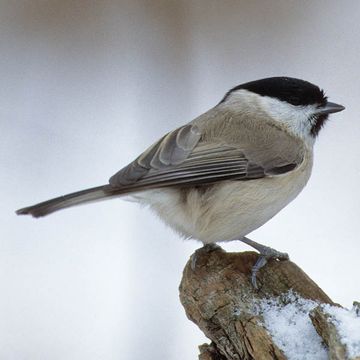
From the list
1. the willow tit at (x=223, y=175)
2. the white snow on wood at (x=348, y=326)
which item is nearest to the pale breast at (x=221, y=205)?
the willow tit at (x=223, y=175)

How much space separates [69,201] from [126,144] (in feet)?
4.47

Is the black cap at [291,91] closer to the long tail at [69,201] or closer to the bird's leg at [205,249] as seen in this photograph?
the bird's leg at [205,249]

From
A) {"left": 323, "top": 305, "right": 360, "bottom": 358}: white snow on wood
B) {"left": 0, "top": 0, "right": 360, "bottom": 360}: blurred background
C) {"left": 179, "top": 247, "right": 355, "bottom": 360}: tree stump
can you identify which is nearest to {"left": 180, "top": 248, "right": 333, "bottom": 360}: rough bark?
{"left": 179, "top": 247, "right": 355, "bottom": 360}: tree stump

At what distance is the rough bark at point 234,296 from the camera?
1523 mm

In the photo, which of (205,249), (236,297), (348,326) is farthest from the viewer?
(205,249)

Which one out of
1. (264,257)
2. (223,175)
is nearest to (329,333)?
(264,257)

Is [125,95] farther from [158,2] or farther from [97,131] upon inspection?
[158,2]

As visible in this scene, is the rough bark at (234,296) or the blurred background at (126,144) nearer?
the rough bark at (234,296)

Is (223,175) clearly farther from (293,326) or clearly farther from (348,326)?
(348,326)

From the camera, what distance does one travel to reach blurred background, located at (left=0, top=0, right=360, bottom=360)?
2521 mm

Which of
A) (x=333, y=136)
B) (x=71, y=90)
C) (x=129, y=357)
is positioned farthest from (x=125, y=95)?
(x=129, y=357)

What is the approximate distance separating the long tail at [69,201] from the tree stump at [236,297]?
26 cm

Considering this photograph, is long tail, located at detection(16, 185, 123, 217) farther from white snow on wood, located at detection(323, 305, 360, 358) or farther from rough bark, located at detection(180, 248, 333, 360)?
white snow on wood, located at detection(323, 305, 360, 358)

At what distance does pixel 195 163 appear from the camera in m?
1.85
